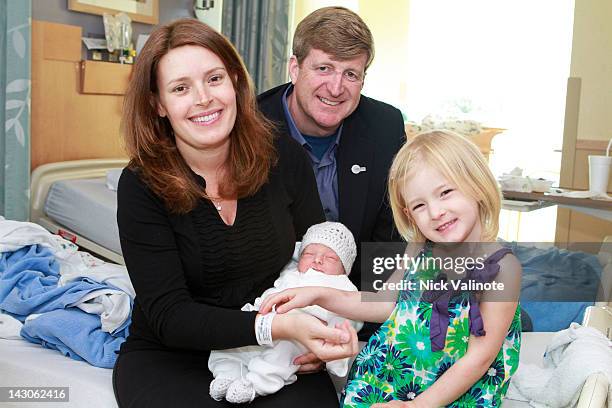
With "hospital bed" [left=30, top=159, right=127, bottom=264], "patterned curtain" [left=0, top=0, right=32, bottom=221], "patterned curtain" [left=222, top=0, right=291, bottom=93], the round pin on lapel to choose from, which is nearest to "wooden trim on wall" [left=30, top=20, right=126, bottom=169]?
"hospital bed" [left=30, top=159, right=127, bottom=264]

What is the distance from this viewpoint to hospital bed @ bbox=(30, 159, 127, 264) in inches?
113

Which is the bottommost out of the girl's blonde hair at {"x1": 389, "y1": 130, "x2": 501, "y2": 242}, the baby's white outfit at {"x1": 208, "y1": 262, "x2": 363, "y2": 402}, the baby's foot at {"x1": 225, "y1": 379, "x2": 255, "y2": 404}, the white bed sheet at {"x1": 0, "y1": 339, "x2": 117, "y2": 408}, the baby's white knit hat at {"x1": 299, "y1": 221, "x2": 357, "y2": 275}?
the white bed sheet at {"x1": 0, "y1": 339, "x2": 117, "y2": 408}

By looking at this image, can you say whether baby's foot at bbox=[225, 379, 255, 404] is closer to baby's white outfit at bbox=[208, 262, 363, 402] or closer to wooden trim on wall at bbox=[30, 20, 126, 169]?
baby's white outfit at bbox=[208, 262, 363, 402]

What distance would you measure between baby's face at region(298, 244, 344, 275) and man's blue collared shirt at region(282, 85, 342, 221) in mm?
452

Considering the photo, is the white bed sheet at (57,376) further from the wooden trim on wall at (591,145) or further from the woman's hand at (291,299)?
the wooden trim on wall at (591,145)

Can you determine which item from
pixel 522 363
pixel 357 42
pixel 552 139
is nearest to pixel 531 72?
pixel 552 139

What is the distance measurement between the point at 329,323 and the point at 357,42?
856mm

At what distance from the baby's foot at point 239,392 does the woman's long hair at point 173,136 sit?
40cm

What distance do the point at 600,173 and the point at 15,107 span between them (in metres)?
2.69

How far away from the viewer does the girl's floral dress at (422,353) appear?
1.28m

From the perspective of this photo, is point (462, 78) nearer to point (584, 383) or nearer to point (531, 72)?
point (531, 72)

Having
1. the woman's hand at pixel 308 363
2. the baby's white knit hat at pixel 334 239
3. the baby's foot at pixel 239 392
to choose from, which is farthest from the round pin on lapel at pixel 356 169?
the baby's foot at pixel 239 392

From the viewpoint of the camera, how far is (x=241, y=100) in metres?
1.62

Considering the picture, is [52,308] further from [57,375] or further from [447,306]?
[447,306]
